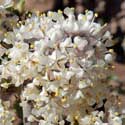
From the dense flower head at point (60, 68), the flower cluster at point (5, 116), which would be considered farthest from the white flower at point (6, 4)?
the flower cluster at point (5, 116)

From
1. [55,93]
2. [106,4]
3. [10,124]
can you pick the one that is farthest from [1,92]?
[106,4]

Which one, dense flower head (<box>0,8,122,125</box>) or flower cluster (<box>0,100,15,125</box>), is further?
flower cluster (<box>0,100,15,125</box>)

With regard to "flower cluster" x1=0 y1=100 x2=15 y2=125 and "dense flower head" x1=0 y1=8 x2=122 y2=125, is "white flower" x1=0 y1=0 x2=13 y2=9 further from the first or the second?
"flower cluster" x1=0 y1=100 x2=15 y2=125

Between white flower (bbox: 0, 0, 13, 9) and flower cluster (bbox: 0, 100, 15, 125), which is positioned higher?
white flower (bbox: 0, 0, 13, 9)

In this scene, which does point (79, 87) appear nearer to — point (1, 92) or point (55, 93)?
point (55, 93)

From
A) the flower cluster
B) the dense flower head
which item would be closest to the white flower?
the dense flower head

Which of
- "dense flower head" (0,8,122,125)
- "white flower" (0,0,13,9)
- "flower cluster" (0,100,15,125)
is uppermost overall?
"white flower" (0,0,13,9)

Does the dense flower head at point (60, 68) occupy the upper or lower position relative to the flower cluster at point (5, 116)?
upper

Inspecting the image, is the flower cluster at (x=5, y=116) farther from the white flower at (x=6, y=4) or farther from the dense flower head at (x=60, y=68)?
the white flower at (x=6, y=4)
